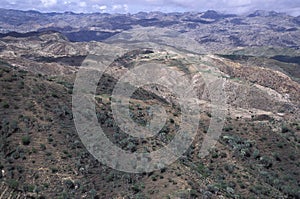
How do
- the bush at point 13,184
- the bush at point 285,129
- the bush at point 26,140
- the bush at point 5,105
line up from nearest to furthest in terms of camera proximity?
1. the bush at point 13,184
2. the bush at point 26,140
3. the bush at point 5,105
4. the bush at point 285,129

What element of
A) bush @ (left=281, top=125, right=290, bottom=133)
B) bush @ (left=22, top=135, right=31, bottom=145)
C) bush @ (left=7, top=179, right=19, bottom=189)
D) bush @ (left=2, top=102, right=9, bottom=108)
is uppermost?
bush @ (left=2, top=102, right=9, bottom=108)

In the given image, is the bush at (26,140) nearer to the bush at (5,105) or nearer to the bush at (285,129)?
the bush at (5,105)

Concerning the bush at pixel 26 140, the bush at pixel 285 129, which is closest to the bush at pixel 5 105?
the bush at pixel 26 140

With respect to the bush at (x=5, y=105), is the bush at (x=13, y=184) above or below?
below

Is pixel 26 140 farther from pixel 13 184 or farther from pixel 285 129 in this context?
pixel 285 129

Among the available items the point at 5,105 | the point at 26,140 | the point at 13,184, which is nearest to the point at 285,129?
the point at 26,140

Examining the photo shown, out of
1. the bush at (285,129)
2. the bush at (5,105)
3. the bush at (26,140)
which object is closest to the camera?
the bush at (26,140)

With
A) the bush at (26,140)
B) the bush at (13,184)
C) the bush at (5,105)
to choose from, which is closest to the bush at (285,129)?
the bush at (26,140)

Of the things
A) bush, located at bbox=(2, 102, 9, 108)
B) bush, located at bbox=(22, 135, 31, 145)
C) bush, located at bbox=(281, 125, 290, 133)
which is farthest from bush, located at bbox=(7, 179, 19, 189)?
bush, located at bbox=(281, 125, 290, 133)

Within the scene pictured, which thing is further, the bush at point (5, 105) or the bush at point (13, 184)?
the bush at point (5, 105)

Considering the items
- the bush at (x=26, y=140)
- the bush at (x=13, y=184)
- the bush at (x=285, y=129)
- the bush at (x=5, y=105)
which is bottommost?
the bush at (x=285, y=129)

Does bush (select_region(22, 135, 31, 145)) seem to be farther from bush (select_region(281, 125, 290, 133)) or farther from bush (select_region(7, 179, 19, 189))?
bush (select_region(281, 125, 290, 133))

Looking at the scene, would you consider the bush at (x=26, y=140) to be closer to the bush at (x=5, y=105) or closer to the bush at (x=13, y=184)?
the bush at (x=13, y=184)
